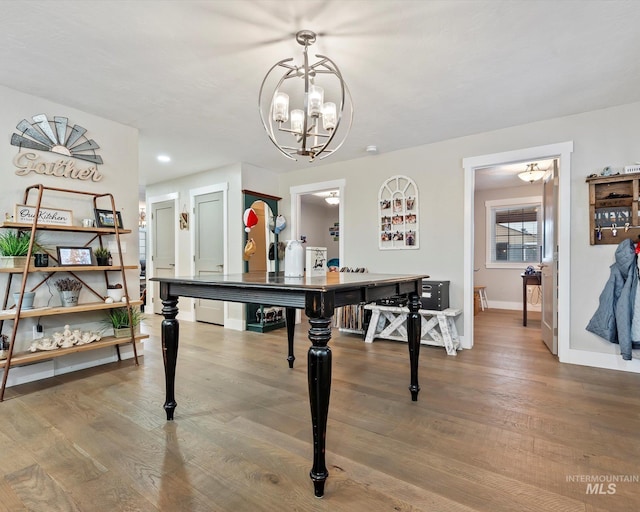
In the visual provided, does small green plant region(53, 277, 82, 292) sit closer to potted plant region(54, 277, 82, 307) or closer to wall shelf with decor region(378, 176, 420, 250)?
potted plant region(54, 277, 82, 307)

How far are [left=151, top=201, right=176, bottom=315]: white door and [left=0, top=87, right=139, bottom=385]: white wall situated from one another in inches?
93.3

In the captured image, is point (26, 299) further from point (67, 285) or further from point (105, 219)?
point (105, 219)

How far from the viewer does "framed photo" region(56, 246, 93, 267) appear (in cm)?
281

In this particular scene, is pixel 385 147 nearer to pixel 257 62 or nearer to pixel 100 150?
pixel 257 62

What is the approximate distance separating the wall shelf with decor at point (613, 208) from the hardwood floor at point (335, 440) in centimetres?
122

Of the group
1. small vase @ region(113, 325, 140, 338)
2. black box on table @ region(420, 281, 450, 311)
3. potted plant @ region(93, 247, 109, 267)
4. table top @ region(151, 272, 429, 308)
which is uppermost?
potted plant @ region(93, 247, 109, 267)

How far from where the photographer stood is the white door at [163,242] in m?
5.75

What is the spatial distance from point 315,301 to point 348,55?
69.1 inches

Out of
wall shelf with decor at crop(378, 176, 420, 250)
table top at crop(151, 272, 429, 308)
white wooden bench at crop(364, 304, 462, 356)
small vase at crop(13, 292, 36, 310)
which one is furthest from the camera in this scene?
wall shelf with decor at crop(378, 176, 420, 250)

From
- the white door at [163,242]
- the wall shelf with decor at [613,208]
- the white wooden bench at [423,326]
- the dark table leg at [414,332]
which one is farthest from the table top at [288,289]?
the white door at [163,242]

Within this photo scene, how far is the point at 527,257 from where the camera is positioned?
6.54m

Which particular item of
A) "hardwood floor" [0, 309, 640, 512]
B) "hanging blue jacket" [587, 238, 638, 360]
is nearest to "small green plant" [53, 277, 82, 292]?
"hardwood floor" [0, 309, 640, 512]

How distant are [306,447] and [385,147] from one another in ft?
11.2

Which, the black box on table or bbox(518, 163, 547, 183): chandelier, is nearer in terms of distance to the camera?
the black box on table
